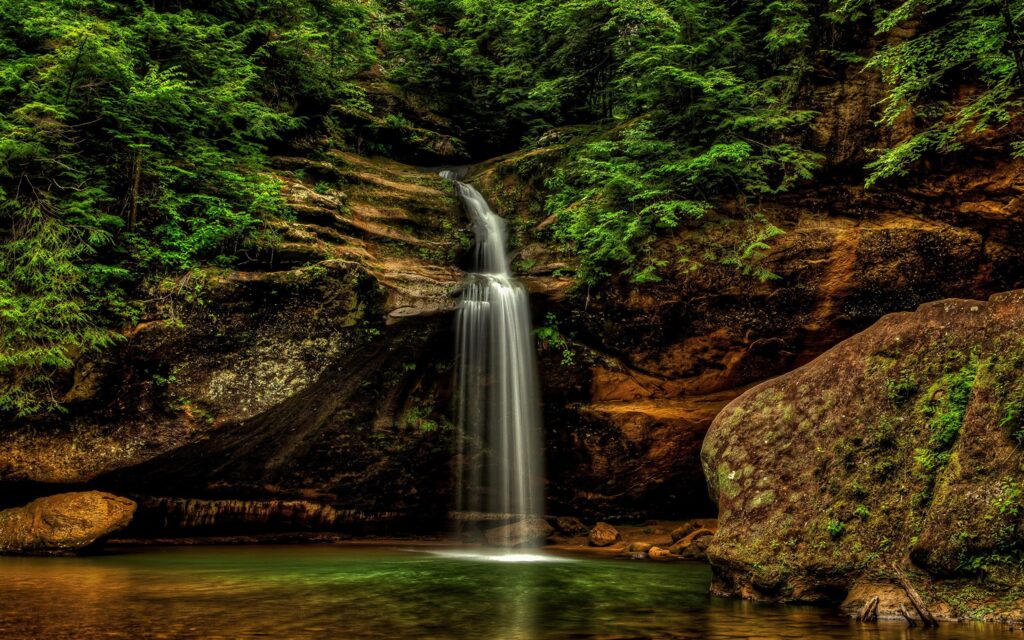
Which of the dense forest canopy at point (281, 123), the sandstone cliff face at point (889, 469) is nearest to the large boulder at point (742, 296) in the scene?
the dense forest canopy at point (281, 123)

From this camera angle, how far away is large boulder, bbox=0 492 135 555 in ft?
37.1

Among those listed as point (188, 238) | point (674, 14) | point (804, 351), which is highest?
point (674, 14)

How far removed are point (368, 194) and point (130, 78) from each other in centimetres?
613

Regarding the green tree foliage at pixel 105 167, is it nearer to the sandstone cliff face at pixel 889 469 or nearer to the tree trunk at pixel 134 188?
the tree trunk at pixel 134 188

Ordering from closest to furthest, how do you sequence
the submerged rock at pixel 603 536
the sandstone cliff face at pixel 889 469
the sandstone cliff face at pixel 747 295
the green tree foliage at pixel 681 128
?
1. the sandstone cliff face at pixel 889 469
2. the sandstone cliff face at pixel 747 295
3. the green tree foliage at pixel 681 128
4. the submerged rock at pixel 603 536

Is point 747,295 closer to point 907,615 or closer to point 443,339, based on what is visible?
point 443,339

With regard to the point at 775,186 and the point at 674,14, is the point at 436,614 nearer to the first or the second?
the point at 775,186

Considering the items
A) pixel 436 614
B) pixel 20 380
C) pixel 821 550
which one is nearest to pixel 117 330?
pixel 20 380

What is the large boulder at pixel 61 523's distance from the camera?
37.1 feet

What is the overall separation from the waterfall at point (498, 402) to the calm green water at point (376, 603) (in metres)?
4.28

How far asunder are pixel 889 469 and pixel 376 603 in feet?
21.3

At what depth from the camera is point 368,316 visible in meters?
13.3

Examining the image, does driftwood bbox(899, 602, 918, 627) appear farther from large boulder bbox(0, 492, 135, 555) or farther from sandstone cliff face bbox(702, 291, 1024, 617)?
large boulder bbox(0, 492, 135, 555)

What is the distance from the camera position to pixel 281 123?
52.7ft
